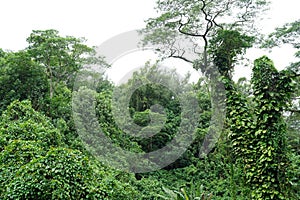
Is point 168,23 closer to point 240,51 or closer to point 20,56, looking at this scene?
point 240,51

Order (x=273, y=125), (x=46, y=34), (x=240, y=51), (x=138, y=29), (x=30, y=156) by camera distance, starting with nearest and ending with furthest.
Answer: (x=30, y=156) → (x=273, y=125) → (x=240, y=51) → (x=46, y=34) → (x=138, y=29)

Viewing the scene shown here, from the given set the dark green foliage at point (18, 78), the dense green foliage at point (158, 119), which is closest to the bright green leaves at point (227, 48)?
the dense green foliage at point (158, 119)

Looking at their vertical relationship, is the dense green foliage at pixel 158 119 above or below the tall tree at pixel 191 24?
below

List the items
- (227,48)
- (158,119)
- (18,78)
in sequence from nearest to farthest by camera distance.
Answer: (227,48) → (18,78) → (158,119)

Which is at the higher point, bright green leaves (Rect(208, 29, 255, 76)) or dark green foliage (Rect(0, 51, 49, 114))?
bright green leaves (Rect(208, 29, 255, 76))

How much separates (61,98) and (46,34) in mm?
1984

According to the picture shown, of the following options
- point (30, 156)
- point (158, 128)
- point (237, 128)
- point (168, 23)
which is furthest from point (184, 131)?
point (30, 156)

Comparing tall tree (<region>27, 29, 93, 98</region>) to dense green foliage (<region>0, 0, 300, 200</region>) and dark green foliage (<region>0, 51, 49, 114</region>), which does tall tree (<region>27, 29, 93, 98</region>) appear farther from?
dark green foliage (<region>0, 51, 49, 114</region>)

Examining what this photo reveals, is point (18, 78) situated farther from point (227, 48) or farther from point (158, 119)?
point (227, 48)

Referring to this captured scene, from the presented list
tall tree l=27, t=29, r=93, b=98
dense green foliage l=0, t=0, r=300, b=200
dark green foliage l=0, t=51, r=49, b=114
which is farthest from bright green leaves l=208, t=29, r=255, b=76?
dark green foliage l=0, t=51, r=49, b=114

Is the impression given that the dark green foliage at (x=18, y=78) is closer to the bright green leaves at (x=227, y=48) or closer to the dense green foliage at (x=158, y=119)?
the dense green foliage at (x=158, y=119)

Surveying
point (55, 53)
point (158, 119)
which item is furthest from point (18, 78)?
point (158, 119)

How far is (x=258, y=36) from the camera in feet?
34.5

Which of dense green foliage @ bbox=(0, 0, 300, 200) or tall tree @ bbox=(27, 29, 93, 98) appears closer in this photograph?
dense green foliage @ bbox=(0, 0, 300, 200)
